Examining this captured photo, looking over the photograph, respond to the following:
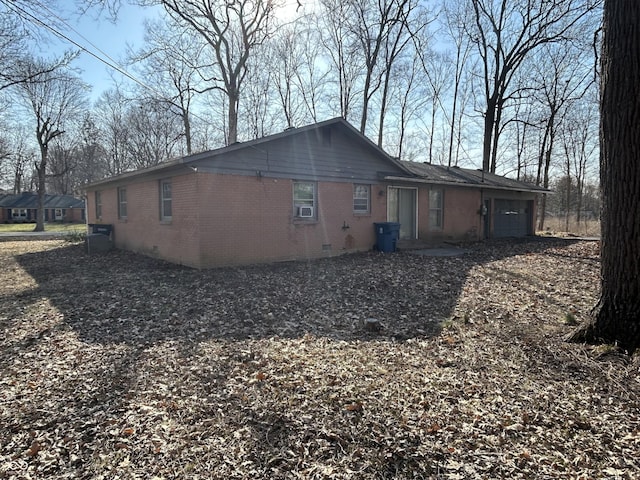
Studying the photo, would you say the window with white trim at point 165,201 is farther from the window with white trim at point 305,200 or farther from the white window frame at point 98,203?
the white window frame at point 98,203

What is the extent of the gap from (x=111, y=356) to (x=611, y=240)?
558cm

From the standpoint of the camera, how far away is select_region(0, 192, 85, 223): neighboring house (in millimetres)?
44750

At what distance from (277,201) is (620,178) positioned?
26.3ft

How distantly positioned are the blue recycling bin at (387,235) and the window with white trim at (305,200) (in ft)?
8.31

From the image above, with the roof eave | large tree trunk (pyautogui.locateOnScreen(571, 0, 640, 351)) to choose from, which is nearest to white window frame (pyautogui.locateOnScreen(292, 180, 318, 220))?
the roof eave

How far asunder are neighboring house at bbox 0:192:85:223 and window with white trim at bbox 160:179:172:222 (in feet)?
140

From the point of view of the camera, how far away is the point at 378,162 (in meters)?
13.0

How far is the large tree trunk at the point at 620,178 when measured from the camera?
12.6ft

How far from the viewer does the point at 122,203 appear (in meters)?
13.9

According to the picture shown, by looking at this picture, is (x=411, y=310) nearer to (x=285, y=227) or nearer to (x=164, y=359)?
(x=164, y=359)

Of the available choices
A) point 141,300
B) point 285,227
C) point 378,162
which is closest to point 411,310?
point 141,300

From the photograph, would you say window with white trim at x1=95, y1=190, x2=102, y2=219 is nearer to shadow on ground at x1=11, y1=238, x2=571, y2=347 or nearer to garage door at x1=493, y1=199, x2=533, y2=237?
shadow on ground at x1=11, y1=238, x2=571, y2=347

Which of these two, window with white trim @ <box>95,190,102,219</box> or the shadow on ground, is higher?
window with white trim @ <box>95,190,102,219</box>

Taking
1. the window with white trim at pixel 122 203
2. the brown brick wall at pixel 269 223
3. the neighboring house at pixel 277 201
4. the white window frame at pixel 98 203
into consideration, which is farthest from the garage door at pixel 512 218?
the white window frame at pixel 98 203
